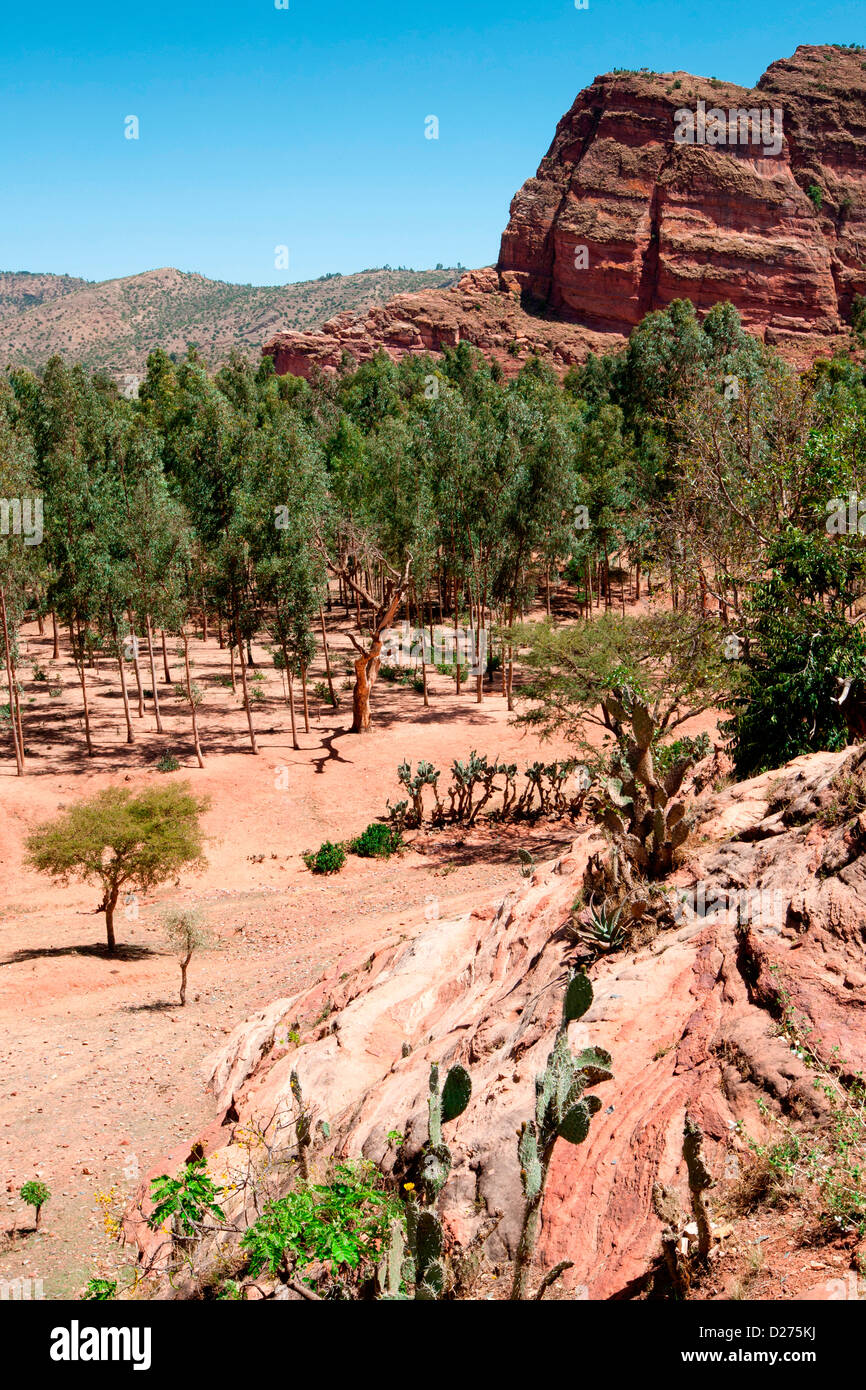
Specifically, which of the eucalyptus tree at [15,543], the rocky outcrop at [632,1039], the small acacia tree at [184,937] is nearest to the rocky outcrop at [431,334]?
the eucalyptus tree at [15,543]

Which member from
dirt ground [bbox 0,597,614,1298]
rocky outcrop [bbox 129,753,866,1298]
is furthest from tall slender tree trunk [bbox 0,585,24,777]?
rocky outcrop [bbox 129,753,866,1298]

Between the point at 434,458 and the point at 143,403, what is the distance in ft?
119

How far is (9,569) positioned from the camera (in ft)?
100

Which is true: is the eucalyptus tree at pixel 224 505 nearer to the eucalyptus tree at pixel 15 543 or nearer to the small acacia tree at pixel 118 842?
the eucalyptus tree at pixel 15 543

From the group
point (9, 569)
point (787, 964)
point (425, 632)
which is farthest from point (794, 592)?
point (425, 632)

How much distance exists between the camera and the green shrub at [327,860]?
995 inches

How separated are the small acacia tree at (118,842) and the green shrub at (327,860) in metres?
4.03

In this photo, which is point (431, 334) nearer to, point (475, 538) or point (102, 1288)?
point (475, 538)

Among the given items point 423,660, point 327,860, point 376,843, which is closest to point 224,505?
point 423,660

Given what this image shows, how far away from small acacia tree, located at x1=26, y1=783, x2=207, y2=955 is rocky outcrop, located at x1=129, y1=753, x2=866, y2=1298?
32.8 ft

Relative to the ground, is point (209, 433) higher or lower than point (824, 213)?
lower
